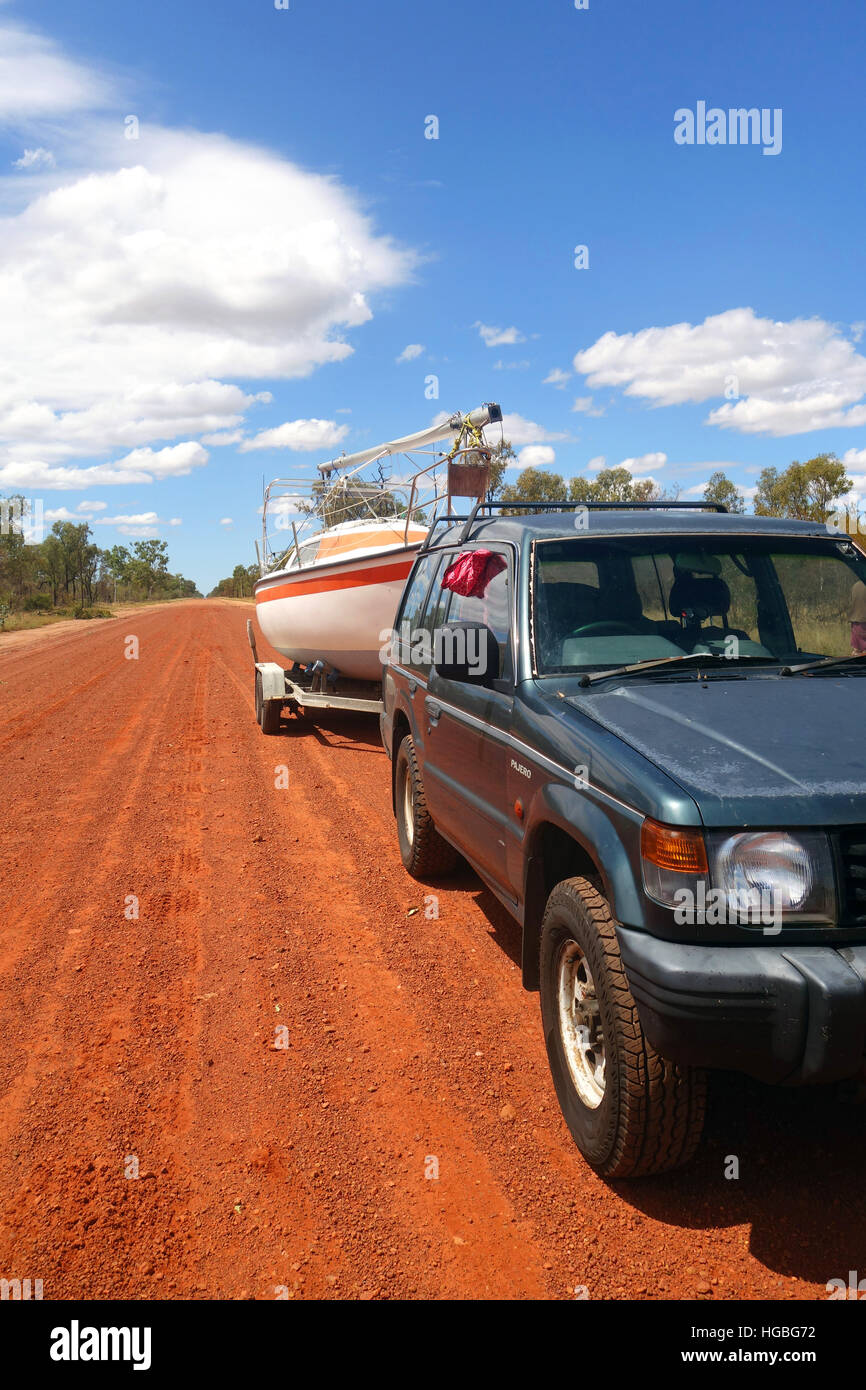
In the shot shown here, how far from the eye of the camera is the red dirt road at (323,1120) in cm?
263

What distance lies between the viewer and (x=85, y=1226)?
2.82 meters

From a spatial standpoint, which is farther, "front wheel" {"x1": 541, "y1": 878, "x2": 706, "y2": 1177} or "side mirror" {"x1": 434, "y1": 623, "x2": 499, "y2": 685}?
"side mirror" {"x1": 434, "y1": 623, "x2": 499, "y2": 685}

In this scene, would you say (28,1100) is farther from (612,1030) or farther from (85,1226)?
(612,1030)

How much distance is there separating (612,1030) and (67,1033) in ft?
8.37

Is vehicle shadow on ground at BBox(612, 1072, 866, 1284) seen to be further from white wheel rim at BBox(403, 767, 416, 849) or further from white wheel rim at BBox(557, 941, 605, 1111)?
white wheel rim at BBox(403, 767, 416, 849)

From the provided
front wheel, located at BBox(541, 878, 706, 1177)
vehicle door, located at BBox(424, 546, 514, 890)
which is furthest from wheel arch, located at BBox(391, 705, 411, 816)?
front wheel, located at BBox(541, 878, 706, 1177)

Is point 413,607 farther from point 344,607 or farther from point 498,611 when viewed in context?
point 344,607

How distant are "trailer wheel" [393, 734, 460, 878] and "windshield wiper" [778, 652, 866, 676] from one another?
250 cm

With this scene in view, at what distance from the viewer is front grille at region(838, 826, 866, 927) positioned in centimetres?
242

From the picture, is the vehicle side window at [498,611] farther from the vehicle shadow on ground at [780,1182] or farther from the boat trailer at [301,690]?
the boat trailer at [301,690]

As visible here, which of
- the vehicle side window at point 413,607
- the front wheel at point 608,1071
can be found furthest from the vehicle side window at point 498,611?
the front wheel at point 608,1071

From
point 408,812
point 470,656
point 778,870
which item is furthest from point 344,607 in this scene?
point 778,870

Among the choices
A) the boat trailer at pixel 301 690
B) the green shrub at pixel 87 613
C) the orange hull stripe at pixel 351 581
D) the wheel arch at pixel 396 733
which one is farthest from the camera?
the green shrub at pixel 87 613

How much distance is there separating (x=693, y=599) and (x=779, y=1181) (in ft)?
7.37
